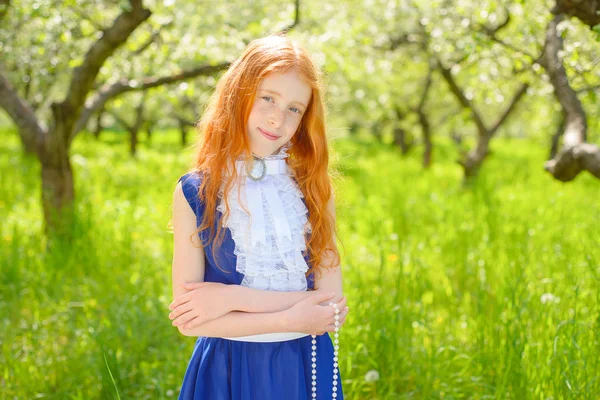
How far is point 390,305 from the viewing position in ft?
9.81

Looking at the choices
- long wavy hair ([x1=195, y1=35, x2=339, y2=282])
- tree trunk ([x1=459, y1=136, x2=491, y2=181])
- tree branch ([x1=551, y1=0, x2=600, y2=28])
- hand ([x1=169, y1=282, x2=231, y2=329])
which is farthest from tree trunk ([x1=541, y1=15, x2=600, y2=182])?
tree trunk ([x1=459, y1=136, x2=491, y2=181])

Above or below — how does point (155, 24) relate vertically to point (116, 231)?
above

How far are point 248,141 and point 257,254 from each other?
0.33 m

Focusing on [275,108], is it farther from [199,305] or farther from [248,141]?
[199,305]

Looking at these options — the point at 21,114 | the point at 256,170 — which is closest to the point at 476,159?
the point at 21,114

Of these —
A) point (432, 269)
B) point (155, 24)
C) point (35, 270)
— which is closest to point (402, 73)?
point (155, 24)

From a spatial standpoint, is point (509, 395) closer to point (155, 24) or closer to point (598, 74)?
point (598, 74)

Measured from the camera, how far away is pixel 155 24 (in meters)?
5.16

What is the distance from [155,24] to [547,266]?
376cm

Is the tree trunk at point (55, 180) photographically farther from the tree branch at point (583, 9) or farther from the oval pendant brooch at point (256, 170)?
the tree branch at point (583, 9)

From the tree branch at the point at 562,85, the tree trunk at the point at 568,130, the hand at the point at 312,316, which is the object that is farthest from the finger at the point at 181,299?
the tree branch at the point at 562,85

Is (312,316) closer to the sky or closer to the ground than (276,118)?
closer to the ground

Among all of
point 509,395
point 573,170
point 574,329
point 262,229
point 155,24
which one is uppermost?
point 155,24

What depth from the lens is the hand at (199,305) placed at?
158 cm
